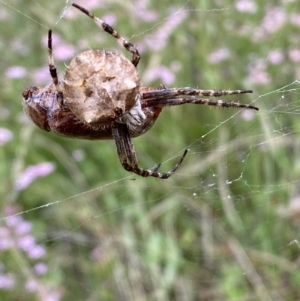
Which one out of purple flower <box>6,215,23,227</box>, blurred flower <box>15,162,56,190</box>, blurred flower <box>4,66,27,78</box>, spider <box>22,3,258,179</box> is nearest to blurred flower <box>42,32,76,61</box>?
blurred flower <box>4,66,27,78</box>

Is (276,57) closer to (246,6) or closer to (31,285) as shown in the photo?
(246,6)

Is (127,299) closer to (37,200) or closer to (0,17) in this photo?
(37,200)

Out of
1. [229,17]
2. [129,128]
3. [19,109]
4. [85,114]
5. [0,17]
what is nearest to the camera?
[85,114]

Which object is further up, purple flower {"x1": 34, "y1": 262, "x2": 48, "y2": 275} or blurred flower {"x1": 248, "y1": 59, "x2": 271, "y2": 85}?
blurred flower {"x1": 248, "y1": 59, "x2": 271, "y2": 85}

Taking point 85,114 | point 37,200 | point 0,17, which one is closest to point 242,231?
point 37,200

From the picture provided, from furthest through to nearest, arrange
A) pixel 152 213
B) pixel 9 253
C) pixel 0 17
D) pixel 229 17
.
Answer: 1. pixel 0 17
2. pixel 229 17
3. pixel 152 213
4. pixel 9 253

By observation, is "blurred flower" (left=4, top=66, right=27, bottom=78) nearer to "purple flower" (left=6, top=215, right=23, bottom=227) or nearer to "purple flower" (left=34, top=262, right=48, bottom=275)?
"purple flower" (left=6, top=215, right=23, bottom=227)

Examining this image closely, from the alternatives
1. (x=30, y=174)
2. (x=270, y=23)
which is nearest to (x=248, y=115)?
(x=270, y=23)

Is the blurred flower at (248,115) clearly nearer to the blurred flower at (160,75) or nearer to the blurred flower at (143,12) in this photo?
the blurred flower at (160,75)
